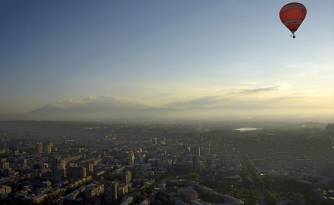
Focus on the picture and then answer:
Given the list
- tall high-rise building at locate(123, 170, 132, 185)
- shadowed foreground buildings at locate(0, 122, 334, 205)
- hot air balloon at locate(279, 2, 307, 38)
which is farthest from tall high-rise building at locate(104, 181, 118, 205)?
hot air balloon at locate(279, 2, 307, 38)

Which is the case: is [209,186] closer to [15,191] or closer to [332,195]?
[332,195]

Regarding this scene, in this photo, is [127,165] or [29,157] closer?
[127,165]

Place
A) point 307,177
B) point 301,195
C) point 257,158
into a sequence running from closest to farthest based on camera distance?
point 301,195, point 307,177, point 257,158

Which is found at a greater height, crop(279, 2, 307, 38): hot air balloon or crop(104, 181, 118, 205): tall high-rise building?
crop(279, 2, 307, 38): hot air balloon

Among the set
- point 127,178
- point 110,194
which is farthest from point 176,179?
point 110,194

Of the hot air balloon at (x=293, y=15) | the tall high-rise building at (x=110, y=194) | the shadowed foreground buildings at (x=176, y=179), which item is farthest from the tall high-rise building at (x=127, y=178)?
the hot air balloon at (x=293, y=15)

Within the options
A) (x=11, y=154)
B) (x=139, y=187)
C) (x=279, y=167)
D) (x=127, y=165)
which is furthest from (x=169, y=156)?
(x=11, y=154)

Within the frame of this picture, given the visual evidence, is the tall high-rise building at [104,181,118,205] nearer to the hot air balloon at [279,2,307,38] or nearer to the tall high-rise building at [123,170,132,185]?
the tall high-rise building at [123,170,132,185]

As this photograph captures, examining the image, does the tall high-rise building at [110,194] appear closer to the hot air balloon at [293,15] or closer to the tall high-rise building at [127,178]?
the tall high-rise building at [127,178]

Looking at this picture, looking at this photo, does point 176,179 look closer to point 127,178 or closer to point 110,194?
point 127,178
